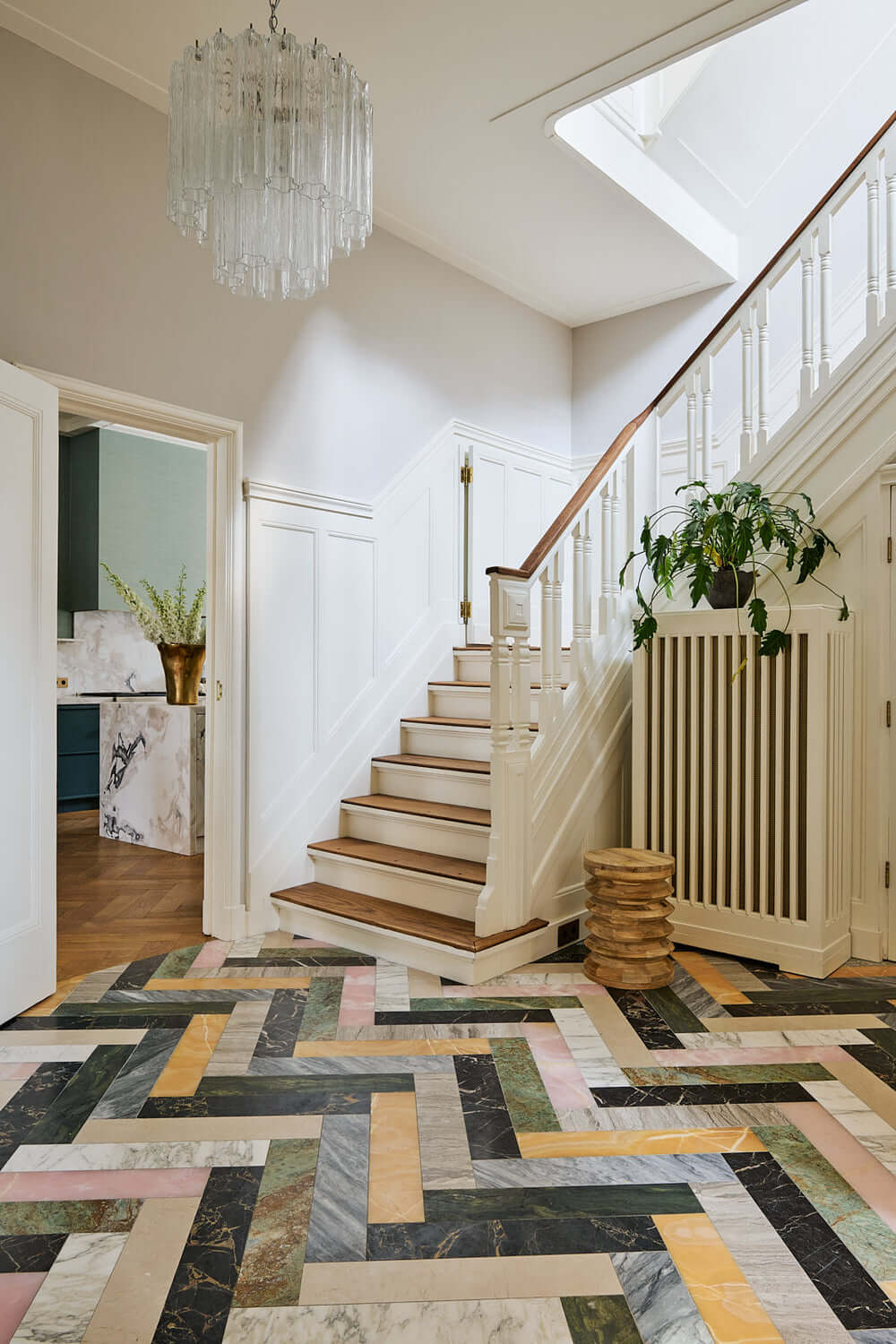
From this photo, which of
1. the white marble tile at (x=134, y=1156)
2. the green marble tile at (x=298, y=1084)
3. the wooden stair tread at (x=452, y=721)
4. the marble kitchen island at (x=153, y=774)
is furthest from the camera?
the marble kitchen island at (x=153, y=774)

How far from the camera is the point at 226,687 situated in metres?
3.44

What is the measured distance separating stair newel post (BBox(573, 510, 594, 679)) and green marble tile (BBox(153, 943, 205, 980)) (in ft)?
6.05

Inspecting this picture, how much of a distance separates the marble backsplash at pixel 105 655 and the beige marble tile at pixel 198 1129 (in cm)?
518

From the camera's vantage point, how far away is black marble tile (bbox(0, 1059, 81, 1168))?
1.99m

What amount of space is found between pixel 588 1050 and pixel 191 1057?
112 centimetres

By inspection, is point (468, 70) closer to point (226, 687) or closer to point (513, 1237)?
point (226, 687)

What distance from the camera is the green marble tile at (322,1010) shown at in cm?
256

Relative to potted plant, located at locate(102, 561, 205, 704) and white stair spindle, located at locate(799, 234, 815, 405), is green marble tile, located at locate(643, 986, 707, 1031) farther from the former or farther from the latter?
potted plant, located at locate(102, 561, 205, 704)

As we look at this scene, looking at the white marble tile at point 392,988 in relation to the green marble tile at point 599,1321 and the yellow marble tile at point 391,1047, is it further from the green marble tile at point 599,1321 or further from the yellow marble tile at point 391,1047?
the green marble tile at point 599,1321

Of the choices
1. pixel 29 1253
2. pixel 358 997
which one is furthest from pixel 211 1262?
pixel 358 997

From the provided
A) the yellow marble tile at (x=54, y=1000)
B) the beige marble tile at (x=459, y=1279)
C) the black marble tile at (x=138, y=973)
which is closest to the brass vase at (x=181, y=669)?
the black marble tile at (x=138, y=973)

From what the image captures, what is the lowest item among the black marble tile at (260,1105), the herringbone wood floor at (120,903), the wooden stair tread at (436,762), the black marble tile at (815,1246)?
the black marble tile at (260,1105)

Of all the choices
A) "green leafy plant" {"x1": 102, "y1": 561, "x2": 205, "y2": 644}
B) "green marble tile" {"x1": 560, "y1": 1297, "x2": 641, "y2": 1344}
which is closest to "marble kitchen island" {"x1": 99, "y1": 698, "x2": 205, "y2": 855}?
"green leafy plant" {"x1": 102, "y1": 561, "x2": 205, "y2": 644}

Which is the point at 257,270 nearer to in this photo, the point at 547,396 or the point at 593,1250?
the point at 593,1250
